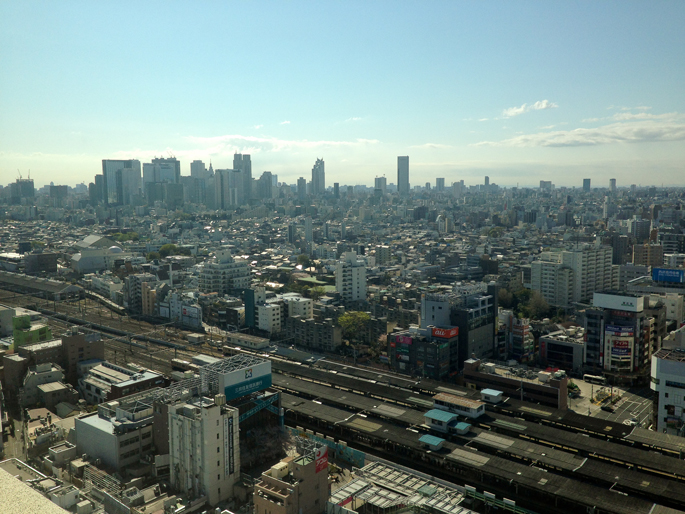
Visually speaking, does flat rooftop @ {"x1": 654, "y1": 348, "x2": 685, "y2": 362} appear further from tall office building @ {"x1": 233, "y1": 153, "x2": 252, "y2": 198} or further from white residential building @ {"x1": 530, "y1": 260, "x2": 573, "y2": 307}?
tall office building @ {"x1": 233, "y1": 153, "x2": 252, "y2": 198}

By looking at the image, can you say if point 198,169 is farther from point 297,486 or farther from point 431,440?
point 297,486

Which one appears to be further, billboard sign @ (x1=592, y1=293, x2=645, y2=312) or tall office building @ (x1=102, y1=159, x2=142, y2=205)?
tall office building @ (x1=102, y1=159, x2=142, y2=205)

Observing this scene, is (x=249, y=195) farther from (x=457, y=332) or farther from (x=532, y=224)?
(x=457, y=332)

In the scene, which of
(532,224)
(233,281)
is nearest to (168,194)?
(532,224)

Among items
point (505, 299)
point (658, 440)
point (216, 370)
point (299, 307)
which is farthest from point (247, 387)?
point (505, 299)

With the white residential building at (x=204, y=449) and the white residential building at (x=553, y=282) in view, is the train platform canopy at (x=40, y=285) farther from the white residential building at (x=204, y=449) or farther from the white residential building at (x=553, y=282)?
the white residential building at (x=553, y=282)

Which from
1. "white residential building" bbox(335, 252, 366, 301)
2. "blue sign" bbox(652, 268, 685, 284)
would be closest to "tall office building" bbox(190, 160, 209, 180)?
"white residential building" bbox(335, 252, 366, 301)
